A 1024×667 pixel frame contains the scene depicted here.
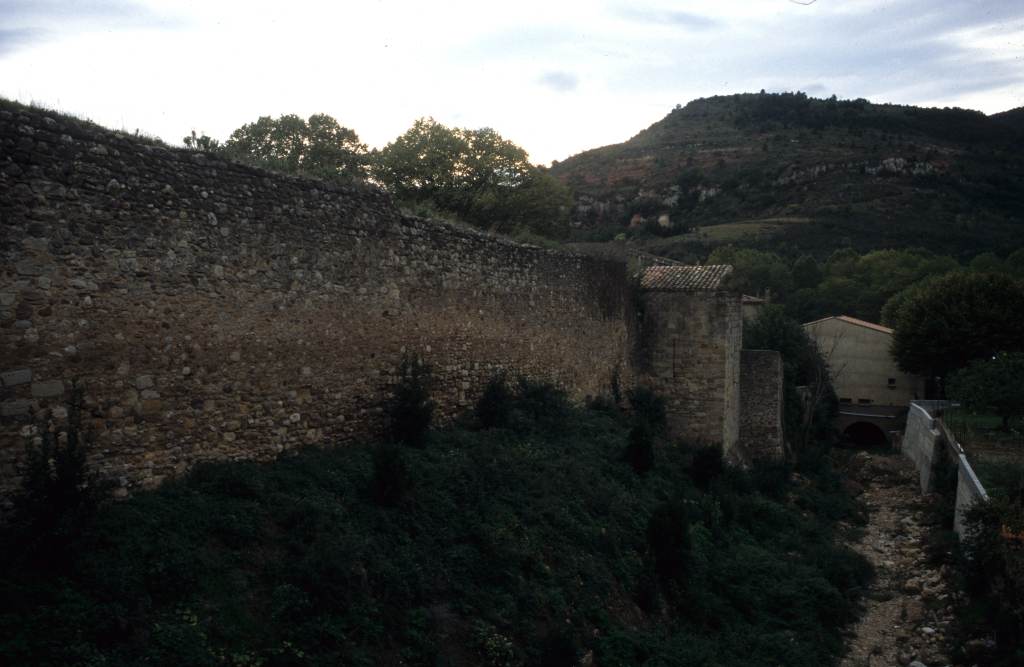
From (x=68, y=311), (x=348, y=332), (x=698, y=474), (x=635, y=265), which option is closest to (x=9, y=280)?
(x=68, y=311)

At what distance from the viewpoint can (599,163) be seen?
10150 centimetres

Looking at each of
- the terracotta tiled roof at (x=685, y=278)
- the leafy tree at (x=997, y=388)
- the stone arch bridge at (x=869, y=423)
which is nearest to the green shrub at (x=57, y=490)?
the terracotta tiled roof at (x=685, y=278)

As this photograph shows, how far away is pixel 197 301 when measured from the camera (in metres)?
7.88

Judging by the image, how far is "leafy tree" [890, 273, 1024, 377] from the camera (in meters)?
35.2

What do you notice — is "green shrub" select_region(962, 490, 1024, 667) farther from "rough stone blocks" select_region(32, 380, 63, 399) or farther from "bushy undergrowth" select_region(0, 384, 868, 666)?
"rough stone blocks" select_region(32, 380, 63, 399)

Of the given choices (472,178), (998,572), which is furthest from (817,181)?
(998,572)

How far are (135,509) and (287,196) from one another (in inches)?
156

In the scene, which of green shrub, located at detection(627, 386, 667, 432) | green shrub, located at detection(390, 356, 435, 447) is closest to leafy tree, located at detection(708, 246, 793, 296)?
green shrub, located at detection(627, 386, 667, 432)

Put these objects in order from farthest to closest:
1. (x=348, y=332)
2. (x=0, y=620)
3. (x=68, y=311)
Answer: (x=348, y=332)
(x=68, y=311)
(x=0, y=620)

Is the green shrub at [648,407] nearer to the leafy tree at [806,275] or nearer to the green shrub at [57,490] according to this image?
the green shrub at [57,490]

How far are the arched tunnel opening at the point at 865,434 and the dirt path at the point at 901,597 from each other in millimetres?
17486

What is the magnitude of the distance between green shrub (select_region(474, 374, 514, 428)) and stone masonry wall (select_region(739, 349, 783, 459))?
9.92 meters

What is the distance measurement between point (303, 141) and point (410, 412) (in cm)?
1520

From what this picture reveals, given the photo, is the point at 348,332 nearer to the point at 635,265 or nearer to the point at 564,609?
the point at 564,609
